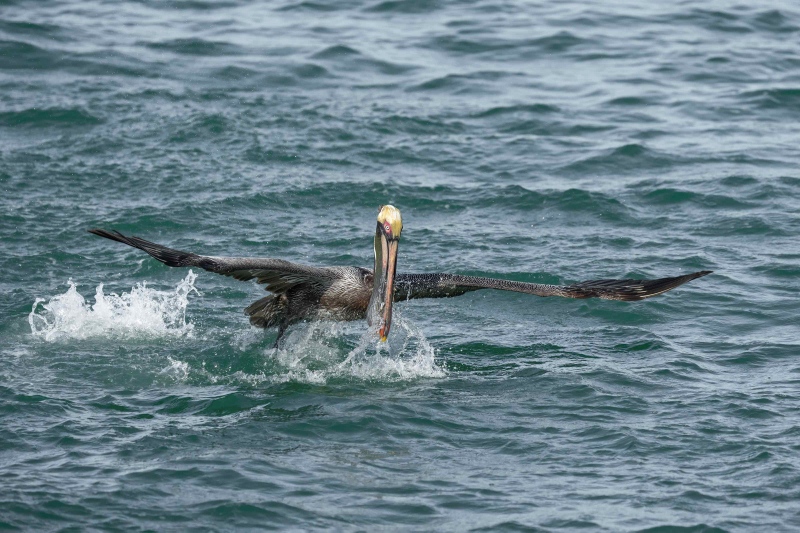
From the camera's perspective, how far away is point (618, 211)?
15.9 meters

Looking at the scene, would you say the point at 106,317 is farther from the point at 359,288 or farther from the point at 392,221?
the point at 392,221

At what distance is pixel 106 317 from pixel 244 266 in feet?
9.32

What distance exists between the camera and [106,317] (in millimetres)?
12125

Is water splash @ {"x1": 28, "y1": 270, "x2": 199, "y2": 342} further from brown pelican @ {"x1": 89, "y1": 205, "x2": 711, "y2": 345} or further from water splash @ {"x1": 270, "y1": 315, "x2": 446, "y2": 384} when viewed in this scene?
water splash @ {"x1": 270, "y1": 315, "x2": 446, "y2": 384}

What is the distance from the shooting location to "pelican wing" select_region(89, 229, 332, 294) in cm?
977

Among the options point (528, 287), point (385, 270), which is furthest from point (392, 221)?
point (528, 287)

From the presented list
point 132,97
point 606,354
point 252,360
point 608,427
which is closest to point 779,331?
point 606,354

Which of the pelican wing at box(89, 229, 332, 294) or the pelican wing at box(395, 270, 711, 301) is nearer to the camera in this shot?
the pelican wing at box(89, 229, 332, 294)

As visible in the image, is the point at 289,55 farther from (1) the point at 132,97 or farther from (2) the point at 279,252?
(2) the point at 279,252

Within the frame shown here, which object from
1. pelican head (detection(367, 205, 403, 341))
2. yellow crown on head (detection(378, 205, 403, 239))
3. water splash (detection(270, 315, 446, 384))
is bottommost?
water splash (detection(270, 315, 446, 384))

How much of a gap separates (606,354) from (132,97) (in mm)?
11309

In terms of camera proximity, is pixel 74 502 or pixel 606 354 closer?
pixel 74 502

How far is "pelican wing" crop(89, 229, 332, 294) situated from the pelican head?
2.89 ft

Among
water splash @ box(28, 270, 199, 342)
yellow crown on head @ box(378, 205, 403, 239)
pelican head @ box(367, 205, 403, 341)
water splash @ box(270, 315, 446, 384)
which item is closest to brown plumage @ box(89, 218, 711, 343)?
water splash @ box(270, 315, 446, 384)
